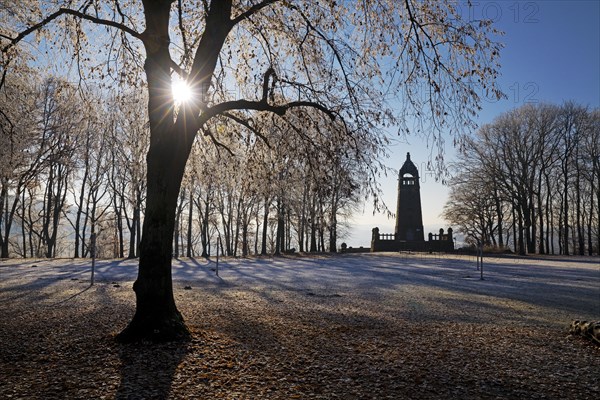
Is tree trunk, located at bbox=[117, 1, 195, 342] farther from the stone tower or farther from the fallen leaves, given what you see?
the stone tower

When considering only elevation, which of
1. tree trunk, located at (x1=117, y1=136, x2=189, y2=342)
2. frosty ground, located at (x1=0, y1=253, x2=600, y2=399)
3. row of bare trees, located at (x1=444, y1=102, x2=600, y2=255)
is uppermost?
row of bare trees, located at (x1=444, y1=102, x2=600, y2=255)

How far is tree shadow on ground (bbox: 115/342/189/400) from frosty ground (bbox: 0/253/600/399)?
18 millimetres

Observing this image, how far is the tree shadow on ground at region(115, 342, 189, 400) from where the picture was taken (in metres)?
4.02

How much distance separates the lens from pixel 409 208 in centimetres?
4350

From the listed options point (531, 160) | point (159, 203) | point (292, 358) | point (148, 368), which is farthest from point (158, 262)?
point (531, 160)

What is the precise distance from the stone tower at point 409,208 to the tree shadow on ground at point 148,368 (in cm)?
3914

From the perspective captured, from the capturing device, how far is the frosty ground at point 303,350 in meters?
4.21

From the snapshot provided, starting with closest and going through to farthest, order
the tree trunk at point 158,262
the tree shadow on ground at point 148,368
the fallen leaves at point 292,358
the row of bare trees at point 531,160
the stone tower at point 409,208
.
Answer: the tree shadow on ground at point 148,368
the fallen leaves at point 292,358
the tree trunk at point 158,262
the row of bare trees at point 531,160
the stone tower at point 409,208

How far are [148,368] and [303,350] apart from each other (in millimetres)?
1859

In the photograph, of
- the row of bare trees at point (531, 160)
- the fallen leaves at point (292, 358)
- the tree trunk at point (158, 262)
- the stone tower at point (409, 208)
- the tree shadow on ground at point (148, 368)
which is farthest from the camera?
the stone tower at point (409, 208)


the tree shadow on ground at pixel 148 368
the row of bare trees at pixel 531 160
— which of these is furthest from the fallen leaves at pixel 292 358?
the row of bare trees at pixel 531 160

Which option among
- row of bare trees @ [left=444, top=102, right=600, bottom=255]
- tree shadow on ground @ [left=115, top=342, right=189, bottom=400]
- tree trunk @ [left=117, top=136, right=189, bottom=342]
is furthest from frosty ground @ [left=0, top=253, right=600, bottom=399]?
row of bare trees @ [left=444, top=102, right=600, bottom=255]

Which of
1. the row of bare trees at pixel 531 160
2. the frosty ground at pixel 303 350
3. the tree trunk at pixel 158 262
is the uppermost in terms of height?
the row of bare trees at pixel 531 160

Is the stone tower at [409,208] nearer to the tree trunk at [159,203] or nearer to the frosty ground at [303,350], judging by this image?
the frosty ground at [303,350]
